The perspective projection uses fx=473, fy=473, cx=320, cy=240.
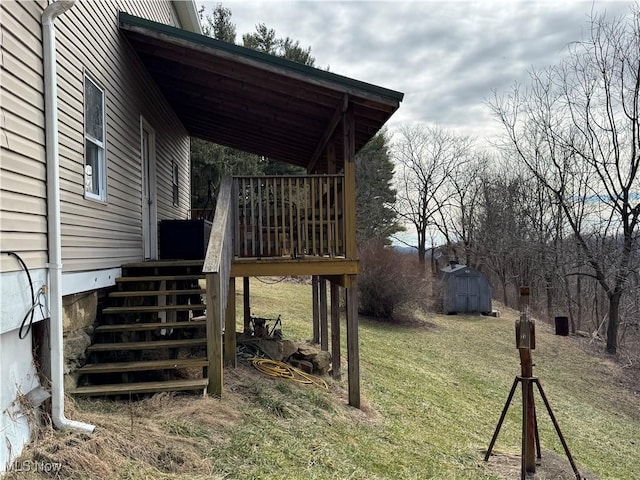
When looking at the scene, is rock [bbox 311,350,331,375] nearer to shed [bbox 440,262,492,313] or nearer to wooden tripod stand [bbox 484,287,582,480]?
wooden tripod stand [bbox 484,287,582,480]

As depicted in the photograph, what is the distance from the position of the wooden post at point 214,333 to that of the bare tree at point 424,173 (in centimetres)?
2758

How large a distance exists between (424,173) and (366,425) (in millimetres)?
27635

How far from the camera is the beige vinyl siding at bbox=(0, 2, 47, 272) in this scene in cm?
309

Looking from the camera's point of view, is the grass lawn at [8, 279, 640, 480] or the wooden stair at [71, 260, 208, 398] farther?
the wooden stair at [71, 260, 208, 398]

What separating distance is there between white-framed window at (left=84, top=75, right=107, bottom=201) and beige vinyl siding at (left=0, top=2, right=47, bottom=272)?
49.3 inches

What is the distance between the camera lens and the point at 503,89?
2016 cm

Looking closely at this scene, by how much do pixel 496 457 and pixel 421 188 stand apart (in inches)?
1062

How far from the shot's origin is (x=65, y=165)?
4.24 metres

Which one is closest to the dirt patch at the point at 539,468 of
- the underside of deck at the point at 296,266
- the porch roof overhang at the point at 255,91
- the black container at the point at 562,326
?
the underside of deck at the point at 296,266

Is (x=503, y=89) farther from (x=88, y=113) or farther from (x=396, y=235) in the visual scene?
(x=88, y=113)

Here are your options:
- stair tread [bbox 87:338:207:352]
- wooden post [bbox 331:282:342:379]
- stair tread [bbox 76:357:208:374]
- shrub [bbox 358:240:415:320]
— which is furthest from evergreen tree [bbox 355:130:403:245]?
stair tread [bbox 76:357:208:374]

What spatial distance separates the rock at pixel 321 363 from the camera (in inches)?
293

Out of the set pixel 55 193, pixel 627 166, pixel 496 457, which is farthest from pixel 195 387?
pixel 627 166

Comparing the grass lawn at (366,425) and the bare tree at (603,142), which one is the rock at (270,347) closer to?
the grass lawn at (366,425)
